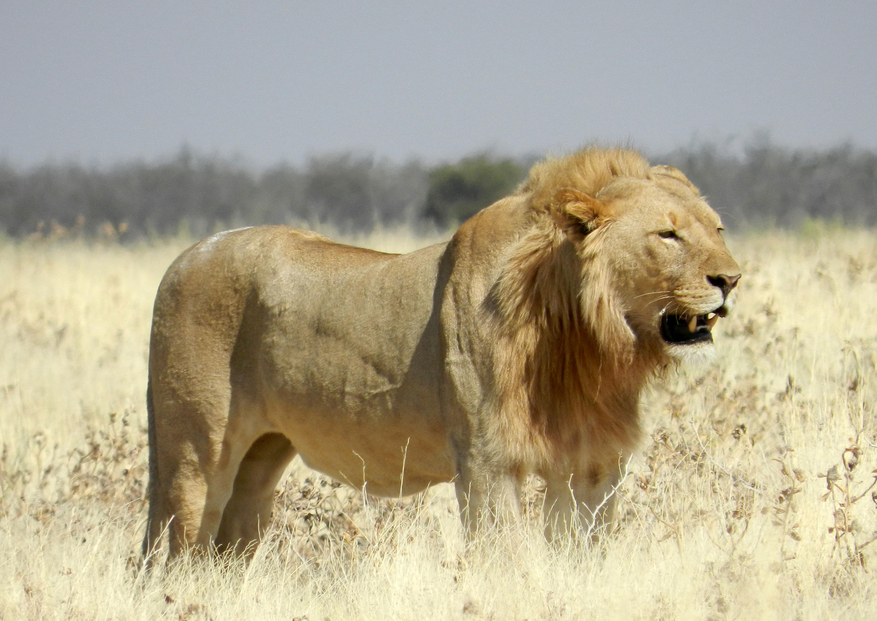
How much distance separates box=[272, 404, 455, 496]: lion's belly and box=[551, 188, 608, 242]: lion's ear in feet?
3.22

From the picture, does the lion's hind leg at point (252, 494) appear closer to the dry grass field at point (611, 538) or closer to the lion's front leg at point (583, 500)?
the dry grass field at point (611, 538)

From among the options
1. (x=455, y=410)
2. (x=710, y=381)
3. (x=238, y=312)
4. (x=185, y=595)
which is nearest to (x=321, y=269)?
(x=238, y=312)

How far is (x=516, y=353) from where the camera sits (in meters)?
3.95

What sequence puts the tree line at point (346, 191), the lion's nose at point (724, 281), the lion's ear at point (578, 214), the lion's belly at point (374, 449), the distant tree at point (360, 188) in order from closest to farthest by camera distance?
the lion's nose at point (724, 281) < the lion's ear at point (578, 214) < the lion's belly at point (374, 449) < the tree line at point (346, 191) < the distant tree at point (360, 188)

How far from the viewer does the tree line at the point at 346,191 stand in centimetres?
2761

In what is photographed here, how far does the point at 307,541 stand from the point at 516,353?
214 cm

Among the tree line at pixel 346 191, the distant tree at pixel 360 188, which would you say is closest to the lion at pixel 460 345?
the tree line at pixel 346 191

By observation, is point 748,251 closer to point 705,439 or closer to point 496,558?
point 705,439

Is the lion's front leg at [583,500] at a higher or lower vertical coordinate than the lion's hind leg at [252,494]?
higher

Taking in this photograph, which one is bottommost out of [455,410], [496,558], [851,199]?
[851,199]

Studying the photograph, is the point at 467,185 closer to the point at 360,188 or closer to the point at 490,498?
the point at 360,188

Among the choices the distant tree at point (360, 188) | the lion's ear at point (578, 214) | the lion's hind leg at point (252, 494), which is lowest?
the distant tree at point (360, 188)

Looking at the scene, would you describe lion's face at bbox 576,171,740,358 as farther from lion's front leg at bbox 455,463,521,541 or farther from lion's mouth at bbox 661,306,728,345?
lion's front leg at bbox 455,463,521,541

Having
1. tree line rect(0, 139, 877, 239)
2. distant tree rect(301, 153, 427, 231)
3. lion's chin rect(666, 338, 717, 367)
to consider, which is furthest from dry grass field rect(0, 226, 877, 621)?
distant tree rect(301, 153, 427, 231)
